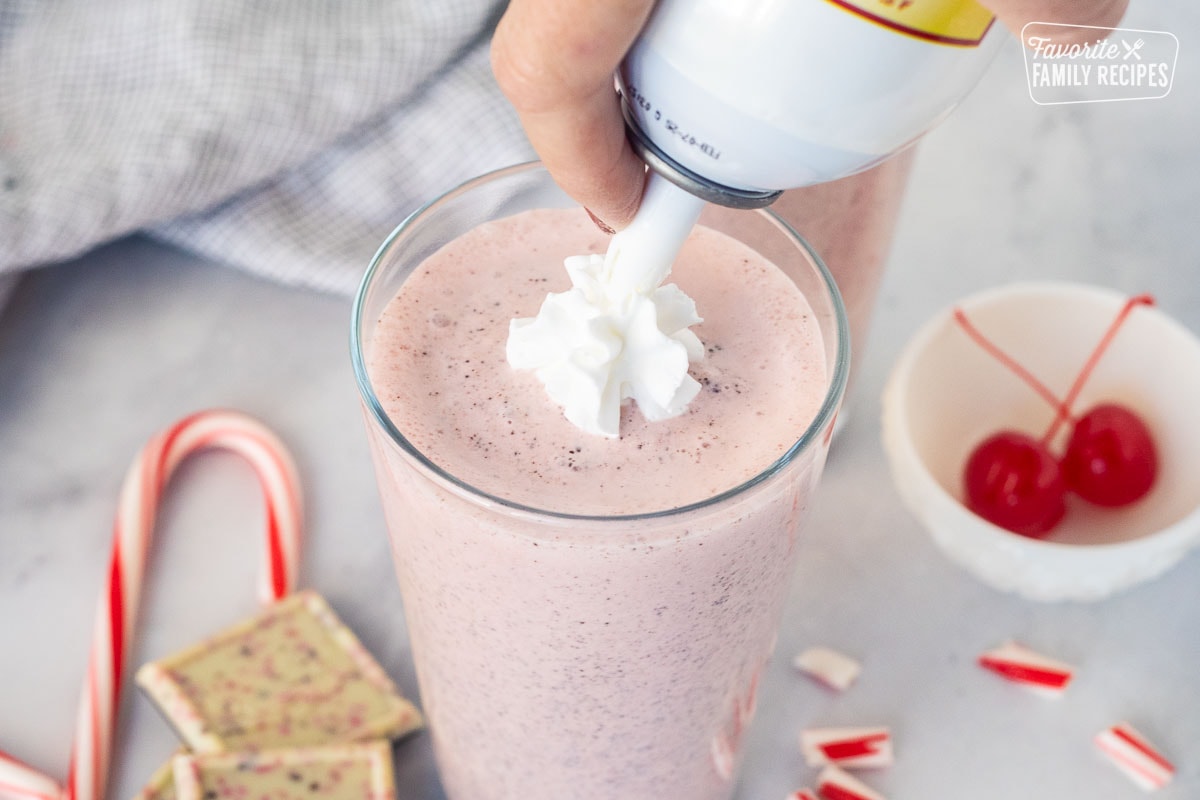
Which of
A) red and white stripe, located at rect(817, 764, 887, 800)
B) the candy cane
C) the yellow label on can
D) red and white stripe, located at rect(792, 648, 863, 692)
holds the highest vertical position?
the yellow label on can

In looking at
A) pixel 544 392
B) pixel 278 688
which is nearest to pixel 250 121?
pixel 278 688

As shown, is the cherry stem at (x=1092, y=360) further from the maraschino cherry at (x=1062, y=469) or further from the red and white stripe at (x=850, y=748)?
the red and white stripe at (x=850, y=748)

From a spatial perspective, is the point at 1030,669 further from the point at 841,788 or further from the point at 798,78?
the point at 798,78

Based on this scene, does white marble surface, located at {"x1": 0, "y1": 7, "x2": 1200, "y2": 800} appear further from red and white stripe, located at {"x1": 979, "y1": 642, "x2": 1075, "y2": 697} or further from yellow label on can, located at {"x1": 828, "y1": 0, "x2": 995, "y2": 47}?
yellow label on can, located at {"x1": 828, "y1": 0, "x2": 995, "y2": 47}

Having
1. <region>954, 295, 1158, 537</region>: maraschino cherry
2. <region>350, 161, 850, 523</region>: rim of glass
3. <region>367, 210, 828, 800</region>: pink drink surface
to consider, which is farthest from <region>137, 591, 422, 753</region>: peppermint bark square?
<region>954, 295, 1158, 537</region>: maraschino cherry

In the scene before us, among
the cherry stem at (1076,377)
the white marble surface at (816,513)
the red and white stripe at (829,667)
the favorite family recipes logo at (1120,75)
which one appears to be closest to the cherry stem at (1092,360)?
the cherry stem at (1076,377)

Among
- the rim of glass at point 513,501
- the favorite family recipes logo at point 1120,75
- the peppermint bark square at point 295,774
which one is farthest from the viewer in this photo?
the favorite family recipes logo at point 1120,75
